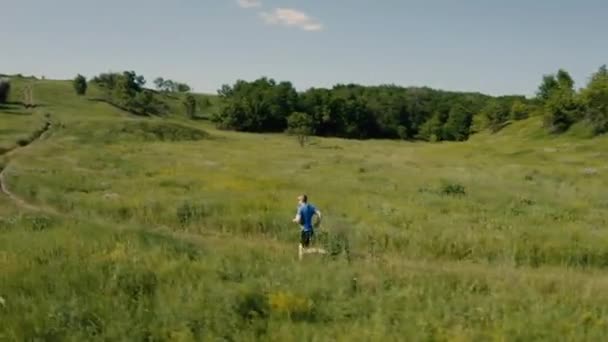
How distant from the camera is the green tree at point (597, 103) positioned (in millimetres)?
82250

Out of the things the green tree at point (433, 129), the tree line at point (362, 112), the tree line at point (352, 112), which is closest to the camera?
the tree line at point (362, 112)

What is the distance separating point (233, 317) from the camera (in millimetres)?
10719

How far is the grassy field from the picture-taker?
10.5 m

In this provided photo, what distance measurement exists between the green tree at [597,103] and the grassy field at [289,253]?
36.3 metres

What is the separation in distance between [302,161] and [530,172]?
67.8ft

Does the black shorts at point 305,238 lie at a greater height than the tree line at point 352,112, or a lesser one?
lesser

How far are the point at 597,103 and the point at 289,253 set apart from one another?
259 feet

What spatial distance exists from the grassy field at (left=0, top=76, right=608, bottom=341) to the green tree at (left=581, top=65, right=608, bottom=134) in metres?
36.3

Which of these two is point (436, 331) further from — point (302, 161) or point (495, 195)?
point (302, 161)

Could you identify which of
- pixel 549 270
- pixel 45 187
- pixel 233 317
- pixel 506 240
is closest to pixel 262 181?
pixel 45 187

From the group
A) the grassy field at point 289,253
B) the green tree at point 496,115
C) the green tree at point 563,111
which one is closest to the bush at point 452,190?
the grassy field at point 289,253

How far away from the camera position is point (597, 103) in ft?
277

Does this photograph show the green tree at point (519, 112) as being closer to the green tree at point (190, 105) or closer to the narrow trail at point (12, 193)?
the green tree at point (190, 105)

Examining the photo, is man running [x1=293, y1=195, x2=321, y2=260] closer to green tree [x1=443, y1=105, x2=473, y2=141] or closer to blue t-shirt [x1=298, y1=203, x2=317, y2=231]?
blue t-shirt [x1=298, y1=203, x2=317, y2=231]
